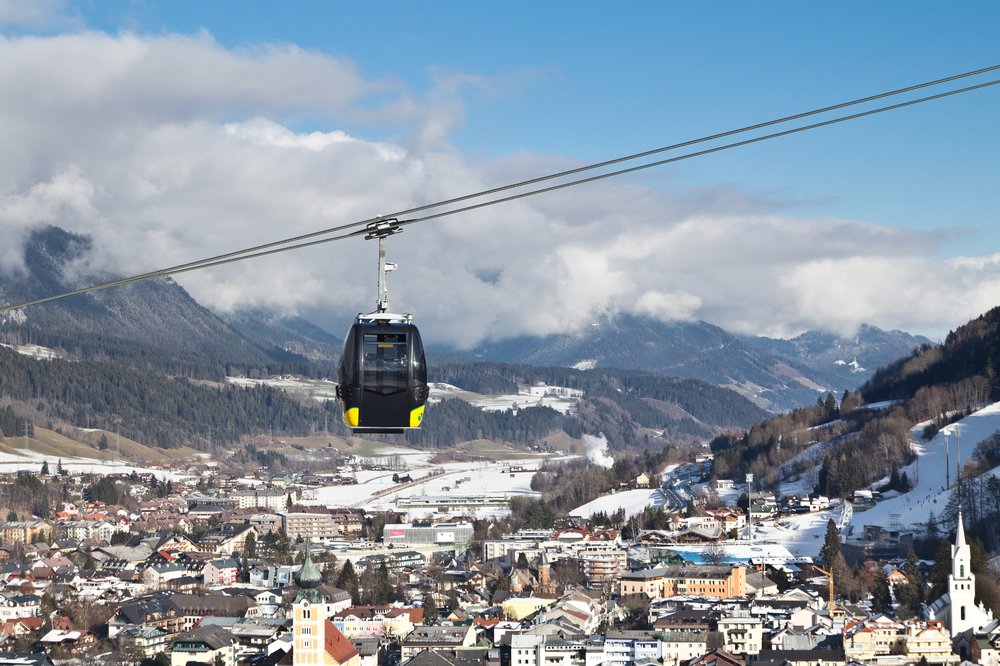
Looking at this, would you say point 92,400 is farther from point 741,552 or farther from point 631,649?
point 631,649

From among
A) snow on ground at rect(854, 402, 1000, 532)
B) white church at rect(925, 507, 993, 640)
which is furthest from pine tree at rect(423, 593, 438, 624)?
snow on ground at rect(854, 402, 1000, 532)

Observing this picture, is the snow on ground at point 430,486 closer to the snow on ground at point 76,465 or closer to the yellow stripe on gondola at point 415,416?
the snow on ground at point 76,465

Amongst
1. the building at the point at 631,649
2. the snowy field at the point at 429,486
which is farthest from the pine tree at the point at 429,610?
the snowy field at the point at 429,486

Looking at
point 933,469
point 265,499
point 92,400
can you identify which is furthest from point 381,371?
point 92,400

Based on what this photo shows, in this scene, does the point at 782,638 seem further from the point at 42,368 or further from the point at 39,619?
the point at 42,368

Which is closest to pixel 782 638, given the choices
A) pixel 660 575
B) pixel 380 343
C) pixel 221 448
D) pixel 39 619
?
pixel 660 575

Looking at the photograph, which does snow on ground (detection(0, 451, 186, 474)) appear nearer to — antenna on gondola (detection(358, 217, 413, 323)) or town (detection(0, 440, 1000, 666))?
town (detection(0, 440, 1000, 666))
